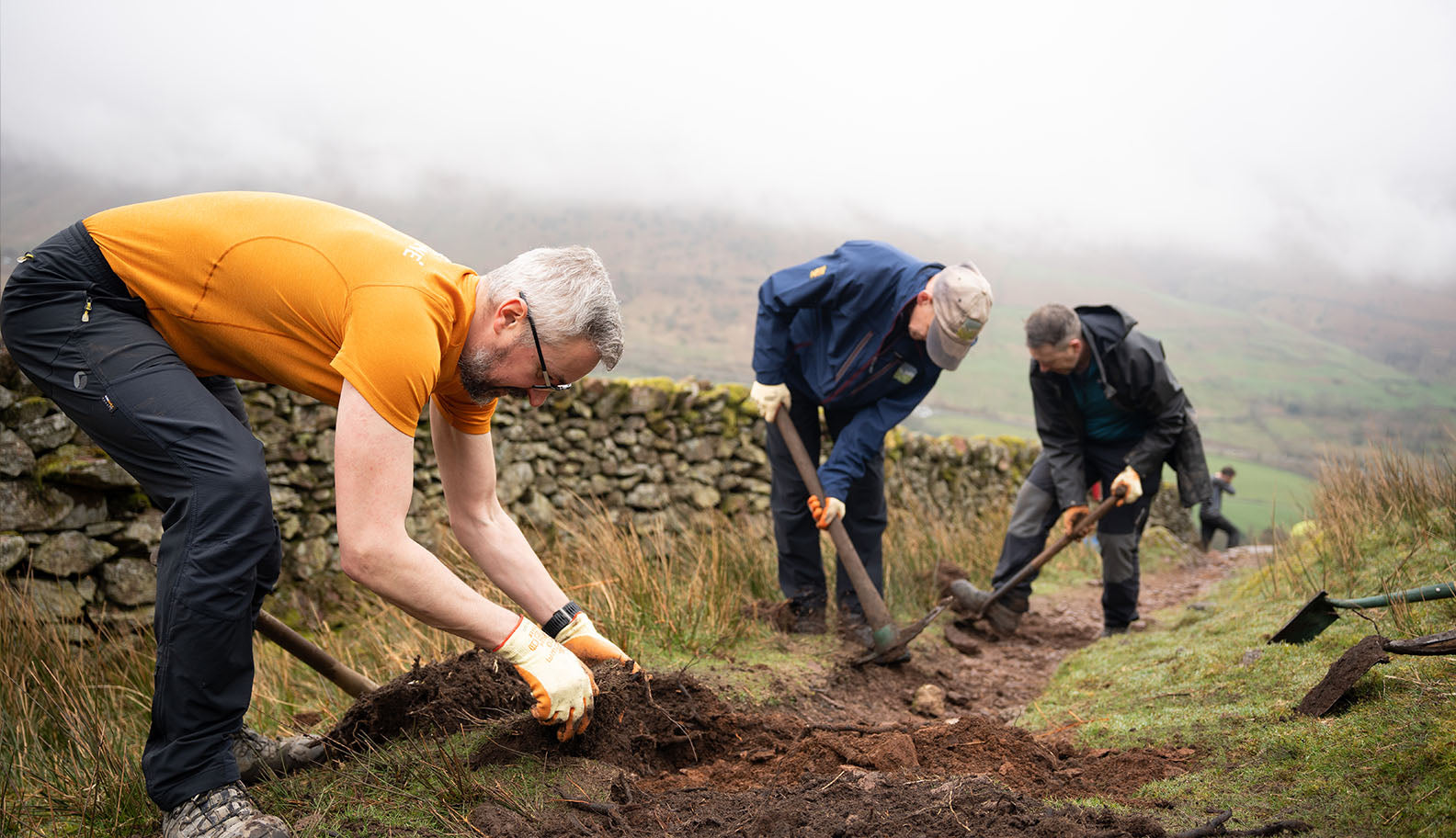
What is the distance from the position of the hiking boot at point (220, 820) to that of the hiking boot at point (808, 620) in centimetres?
296

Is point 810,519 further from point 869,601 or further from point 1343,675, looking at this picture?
point 1343,675

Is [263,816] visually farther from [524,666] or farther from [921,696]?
[921,696]

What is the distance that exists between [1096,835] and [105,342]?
254cm

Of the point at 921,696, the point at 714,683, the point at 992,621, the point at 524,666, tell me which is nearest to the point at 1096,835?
the point at 524,666

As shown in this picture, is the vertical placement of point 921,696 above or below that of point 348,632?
above

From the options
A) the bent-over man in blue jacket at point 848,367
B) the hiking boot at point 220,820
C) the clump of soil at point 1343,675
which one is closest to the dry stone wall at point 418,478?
the hiking boot at point 220,820

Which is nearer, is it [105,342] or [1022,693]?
[105,342]

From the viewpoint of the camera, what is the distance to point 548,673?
222cm

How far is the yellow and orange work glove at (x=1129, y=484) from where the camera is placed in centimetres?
492

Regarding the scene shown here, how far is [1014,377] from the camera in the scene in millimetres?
102188

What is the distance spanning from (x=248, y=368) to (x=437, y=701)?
3.83 feet

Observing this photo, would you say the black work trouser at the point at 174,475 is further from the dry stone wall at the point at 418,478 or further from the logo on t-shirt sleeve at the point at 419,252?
the logo on t-shirt sleeve at the point at 419,252

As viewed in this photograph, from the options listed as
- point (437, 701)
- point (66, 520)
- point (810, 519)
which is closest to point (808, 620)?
point (810, 519)

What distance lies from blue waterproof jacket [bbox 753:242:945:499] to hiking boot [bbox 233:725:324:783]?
2482 millimetres
